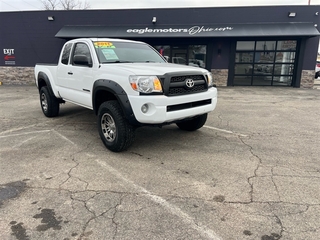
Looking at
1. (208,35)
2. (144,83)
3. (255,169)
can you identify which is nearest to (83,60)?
(144,83)

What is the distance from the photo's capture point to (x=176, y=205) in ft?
9.65

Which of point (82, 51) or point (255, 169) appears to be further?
point (82, 51)

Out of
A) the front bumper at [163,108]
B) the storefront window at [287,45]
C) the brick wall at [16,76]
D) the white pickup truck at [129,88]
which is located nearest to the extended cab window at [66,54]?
the white pickup truck at [129,88]

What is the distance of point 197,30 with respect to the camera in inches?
571

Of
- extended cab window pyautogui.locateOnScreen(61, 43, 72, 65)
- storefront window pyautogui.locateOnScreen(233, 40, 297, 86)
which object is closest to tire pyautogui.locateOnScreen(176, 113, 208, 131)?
extended cab window pyautogui.locateOnScreen(61, 43, 72, 65)

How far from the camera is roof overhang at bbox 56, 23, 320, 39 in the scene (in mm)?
13734

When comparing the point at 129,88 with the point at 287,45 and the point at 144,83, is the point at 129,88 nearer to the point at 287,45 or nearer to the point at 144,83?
the point at 144,83

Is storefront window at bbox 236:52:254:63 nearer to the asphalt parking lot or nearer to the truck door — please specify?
the asphalt parking lot

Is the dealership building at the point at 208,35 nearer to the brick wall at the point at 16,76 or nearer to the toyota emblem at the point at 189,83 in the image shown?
the brick wall at the point at 16,76

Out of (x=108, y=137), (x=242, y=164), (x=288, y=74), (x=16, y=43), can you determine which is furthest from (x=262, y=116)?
(x=16, y=43)

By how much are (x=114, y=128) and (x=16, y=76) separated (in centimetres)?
1564

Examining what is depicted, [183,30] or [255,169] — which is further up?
[183,30]

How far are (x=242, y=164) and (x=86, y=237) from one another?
8.55ft

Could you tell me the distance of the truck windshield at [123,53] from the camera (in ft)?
16.0
